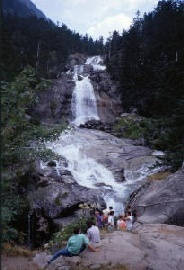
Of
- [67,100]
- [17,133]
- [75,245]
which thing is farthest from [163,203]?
[67,100]

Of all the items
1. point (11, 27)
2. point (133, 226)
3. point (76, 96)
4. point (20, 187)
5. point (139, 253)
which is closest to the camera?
point (139, 253)

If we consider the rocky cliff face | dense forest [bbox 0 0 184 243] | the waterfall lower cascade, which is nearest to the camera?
dense forest [bbox 0 0 184 243]

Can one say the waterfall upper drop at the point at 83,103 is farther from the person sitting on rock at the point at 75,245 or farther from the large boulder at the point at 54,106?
the person sitting on rock at the point at 75,245

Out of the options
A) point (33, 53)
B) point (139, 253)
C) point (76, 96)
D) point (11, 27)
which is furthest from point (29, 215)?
point (11, 27)

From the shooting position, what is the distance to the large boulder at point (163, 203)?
63.2 feet

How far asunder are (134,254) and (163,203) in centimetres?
669

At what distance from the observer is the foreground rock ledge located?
13.1 meters

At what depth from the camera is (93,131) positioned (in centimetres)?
4781

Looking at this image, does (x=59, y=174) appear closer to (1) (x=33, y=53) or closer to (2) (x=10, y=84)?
(2) (x=10, y=84)

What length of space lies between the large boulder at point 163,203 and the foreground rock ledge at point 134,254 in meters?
2.96

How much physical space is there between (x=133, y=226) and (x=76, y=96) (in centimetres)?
4162

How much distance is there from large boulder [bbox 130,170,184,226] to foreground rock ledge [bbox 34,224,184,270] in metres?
2.96

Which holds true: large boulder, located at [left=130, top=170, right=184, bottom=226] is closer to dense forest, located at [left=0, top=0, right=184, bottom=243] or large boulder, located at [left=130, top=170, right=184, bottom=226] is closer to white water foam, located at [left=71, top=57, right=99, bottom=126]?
dense forest, located at [left=0, top=0, right=184, bottom=243]

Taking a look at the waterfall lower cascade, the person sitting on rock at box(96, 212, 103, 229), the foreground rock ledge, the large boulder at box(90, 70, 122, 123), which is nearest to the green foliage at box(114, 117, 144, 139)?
the waterfall lower cascade
